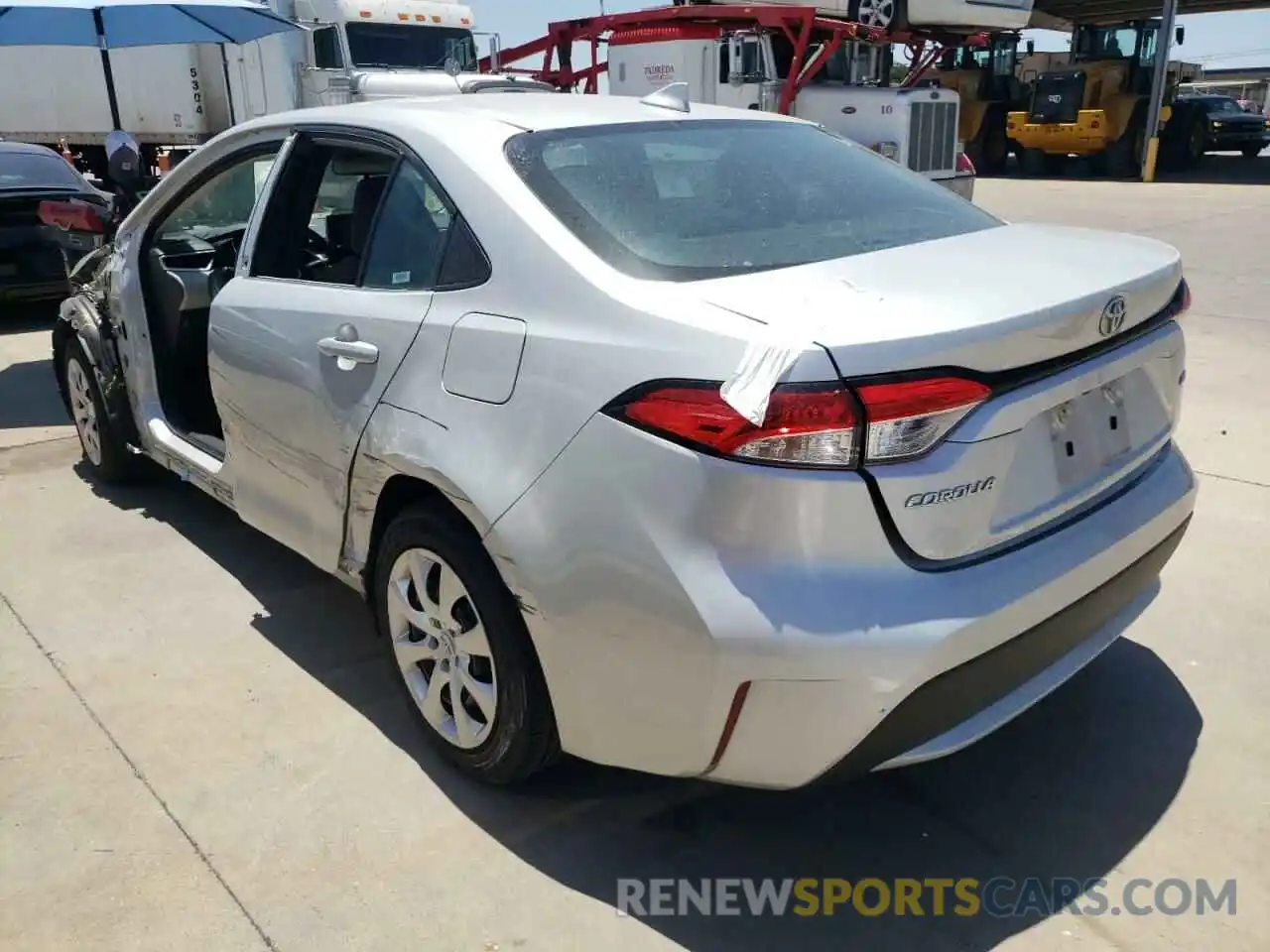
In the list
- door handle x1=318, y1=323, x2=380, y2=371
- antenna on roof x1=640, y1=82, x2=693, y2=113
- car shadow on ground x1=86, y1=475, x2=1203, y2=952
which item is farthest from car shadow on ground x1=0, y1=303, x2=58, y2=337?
car shadow on ground x1=86, y1=475, x2=1203, y2=952

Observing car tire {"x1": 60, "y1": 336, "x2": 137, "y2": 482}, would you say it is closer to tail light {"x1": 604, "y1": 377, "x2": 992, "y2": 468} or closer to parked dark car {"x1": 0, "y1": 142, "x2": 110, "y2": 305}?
parked dark car {"x1": 0, "y1": 142, "x2": 110, "y2": 305}

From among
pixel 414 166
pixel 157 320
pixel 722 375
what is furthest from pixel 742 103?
pixel 722 375

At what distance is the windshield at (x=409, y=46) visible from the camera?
47.4ft

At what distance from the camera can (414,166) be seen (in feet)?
9.22

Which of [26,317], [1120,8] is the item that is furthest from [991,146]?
[26,317]

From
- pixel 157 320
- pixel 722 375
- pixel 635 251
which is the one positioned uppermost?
pixel 635 251

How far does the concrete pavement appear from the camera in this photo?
7.55 feet

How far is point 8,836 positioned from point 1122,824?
2.69 m

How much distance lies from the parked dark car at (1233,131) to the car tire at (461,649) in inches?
1075

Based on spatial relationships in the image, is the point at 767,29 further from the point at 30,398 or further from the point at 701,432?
the point at 701,432

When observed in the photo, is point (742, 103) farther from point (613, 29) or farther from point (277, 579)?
point (277, 579)

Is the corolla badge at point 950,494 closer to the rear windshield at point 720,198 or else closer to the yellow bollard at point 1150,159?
Result: the rear windshield at point 720,198

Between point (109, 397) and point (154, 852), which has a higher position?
point (109, 397)

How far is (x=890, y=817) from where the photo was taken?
261 centimetres
